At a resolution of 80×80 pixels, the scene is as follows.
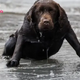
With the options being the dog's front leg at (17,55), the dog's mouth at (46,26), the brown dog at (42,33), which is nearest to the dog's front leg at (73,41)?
the brown dog at (42,33)

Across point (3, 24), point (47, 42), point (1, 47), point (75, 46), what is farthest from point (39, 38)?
point (3, 24)

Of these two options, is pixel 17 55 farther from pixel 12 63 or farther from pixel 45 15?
pixel 45 15

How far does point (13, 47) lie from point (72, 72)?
154 centimetres

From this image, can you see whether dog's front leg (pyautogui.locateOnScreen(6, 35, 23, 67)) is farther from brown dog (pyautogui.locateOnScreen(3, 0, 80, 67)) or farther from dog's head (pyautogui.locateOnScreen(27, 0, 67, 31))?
dog's head (pyautogui.locateOnScreen(27, 0, 67, 31))

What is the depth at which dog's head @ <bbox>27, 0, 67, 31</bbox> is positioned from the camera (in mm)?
6297

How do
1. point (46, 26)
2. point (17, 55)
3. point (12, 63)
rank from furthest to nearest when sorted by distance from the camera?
point (17, 55), point (12, 63), point (46, 26)

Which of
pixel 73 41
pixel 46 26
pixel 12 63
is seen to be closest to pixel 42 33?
pixel 46 26

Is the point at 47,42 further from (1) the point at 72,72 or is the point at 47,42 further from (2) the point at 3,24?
(2) the point at 3,24

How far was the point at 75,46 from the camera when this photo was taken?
675cm

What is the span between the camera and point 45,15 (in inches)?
251

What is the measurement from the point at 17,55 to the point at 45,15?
85 centimetres

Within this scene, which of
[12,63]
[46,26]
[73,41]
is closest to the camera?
[46,26]

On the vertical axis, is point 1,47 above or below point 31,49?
below

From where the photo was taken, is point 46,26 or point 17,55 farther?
point 17,55
